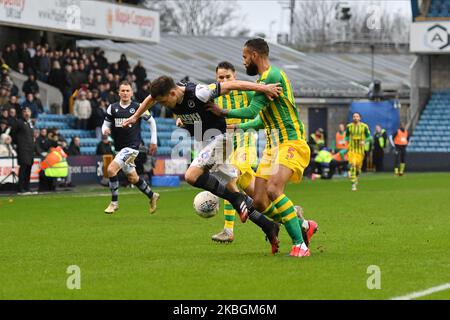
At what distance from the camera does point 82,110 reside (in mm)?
36031

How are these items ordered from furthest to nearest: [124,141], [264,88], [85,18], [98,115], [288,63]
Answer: [288,63] → [85,18] → [98,115] → [124,141] → [264,88]

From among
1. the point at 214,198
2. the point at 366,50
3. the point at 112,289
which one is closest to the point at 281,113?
the point at 214,198

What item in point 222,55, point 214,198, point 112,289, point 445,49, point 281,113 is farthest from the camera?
point 222,55

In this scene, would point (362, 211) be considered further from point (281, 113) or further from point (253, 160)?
point (281, 113)

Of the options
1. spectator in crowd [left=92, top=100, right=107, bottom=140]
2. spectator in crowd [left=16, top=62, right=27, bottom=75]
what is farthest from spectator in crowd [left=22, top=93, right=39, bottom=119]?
spectator in crowd [left=92, top=100, right=107, bottom=140]

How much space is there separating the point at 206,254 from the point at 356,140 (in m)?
19.8

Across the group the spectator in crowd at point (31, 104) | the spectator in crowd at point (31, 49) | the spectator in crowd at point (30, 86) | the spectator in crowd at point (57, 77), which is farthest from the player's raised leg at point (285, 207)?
the spectator in crowd at point (31, 49)

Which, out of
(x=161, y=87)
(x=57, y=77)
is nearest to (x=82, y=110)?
(x=57, y=77)

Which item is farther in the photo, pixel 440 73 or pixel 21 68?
pixel 440 73

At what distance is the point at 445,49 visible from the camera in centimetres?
5334

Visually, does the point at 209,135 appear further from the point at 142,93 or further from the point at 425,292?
the point at 142,93

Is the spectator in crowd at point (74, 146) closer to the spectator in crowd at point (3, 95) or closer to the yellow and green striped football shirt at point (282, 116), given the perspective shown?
the spectator in crowd at point (3, 95)

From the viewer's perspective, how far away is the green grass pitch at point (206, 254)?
9693mm
